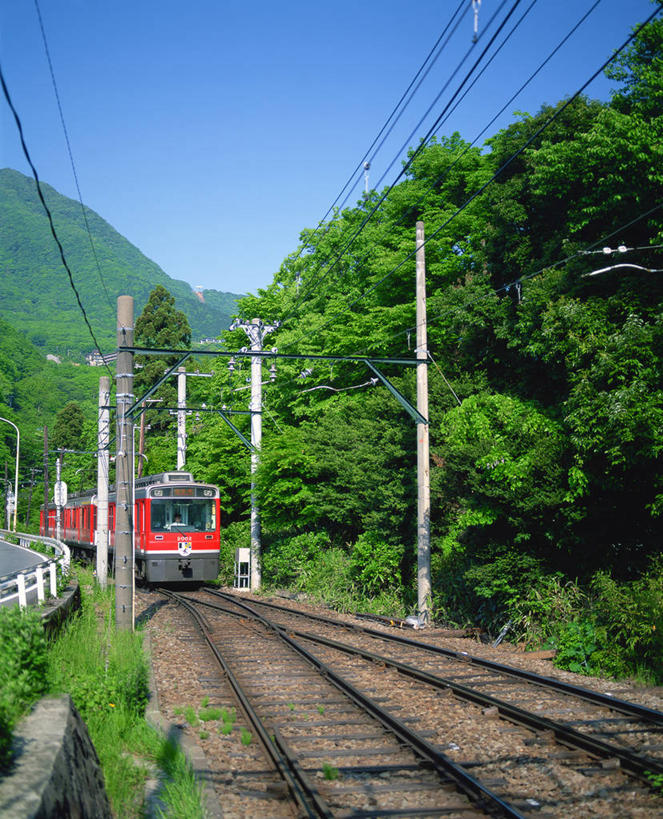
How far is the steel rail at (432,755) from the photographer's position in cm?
557

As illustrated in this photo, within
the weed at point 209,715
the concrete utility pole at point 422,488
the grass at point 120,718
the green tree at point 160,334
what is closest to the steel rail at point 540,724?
the weed at point 209,715

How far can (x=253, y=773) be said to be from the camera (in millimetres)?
6641

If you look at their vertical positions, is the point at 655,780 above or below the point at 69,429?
below

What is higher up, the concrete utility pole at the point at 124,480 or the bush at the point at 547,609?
the concrete utility pole at the point at 124,480

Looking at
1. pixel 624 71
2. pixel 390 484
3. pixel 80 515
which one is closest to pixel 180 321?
pixel 80 515

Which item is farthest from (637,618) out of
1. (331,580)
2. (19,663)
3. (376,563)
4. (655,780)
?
(331,580)

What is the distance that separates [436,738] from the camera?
7.48 metres

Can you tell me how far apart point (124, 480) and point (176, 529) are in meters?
10.9

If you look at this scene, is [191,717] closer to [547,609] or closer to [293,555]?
[547,609]

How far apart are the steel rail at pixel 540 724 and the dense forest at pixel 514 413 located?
2.88m

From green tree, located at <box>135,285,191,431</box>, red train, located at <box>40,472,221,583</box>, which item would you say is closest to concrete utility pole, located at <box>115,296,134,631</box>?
red train, located at <box>40,472,221,583</box>

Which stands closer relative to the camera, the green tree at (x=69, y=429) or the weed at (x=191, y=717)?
the weed at (x=191, y=717)

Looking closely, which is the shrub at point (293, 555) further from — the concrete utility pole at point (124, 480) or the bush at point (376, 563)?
the concrete utility pole at point (124, 480)

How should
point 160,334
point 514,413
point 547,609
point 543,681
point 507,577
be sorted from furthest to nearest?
point 160,334
point 514,413
point 507,577
point 547,609
point 543,681
